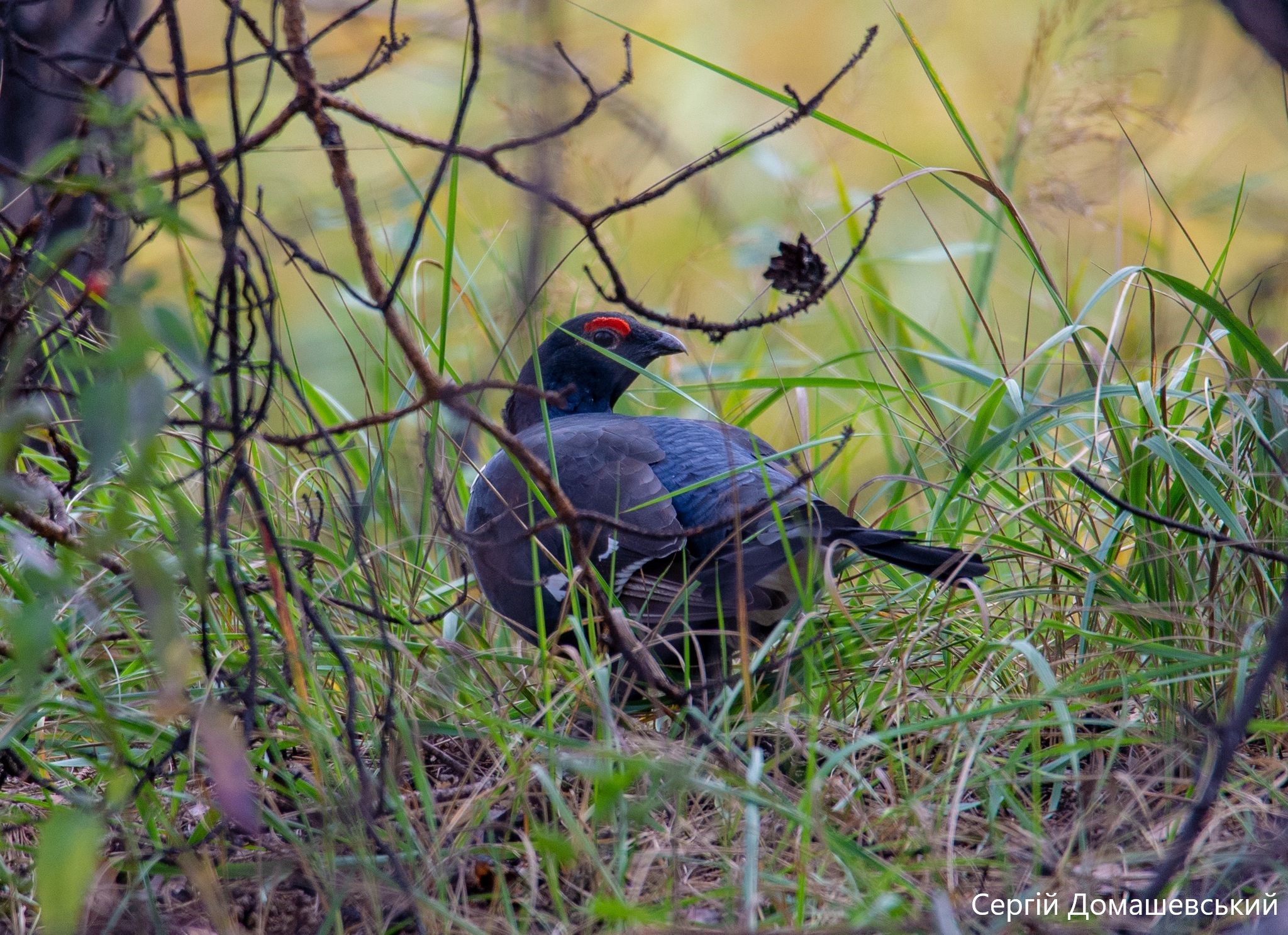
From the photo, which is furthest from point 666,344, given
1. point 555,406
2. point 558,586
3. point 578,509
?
point 558,586

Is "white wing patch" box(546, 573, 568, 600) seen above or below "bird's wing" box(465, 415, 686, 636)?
below

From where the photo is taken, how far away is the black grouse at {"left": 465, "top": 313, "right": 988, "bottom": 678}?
283 centimetres

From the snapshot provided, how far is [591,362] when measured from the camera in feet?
15.1

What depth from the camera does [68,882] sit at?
139 centimetres

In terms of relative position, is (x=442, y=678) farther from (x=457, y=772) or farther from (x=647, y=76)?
(x=647, y=76)

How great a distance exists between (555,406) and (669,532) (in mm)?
1865

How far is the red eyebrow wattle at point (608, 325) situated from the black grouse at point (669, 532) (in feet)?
1.43

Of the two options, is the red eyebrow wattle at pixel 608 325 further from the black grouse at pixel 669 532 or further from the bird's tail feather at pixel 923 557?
the bird's tail feather at pixel 923 557

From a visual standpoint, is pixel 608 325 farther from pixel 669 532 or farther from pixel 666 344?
pixel 669 532

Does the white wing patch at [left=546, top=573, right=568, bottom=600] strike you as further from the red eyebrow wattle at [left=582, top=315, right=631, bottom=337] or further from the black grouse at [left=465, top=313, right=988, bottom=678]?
the red eyebrow wattle at [left=582, top=315, right=631, bottom=337]

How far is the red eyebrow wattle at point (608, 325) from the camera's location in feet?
14.4

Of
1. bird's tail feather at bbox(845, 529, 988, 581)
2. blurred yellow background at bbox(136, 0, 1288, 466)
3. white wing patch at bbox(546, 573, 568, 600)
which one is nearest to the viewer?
bird's tail feather at bbox(845, 529, 988, 581)

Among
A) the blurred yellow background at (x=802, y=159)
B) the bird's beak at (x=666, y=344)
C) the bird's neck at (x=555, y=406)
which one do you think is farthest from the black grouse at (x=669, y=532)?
the bird's beak at (x=666, y=344)

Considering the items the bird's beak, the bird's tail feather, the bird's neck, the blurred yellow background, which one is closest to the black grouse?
the bird's tail feather
